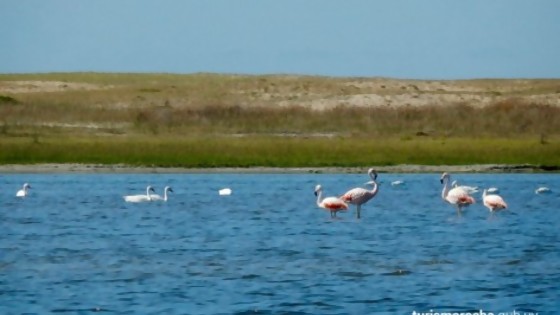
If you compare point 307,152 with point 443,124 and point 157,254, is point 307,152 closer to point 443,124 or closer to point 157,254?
point 443,124

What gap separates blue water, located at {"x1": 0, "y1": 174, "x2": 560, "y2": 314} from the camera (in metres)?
16.4

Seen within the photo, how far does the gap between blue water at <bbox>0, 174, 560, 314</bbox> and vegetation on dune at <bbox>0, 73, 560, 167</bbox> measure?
5.93 meters

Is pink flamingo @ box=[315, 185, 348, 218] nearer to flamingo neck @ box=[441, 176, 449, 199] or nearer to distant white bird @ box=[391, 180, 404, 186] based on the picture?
flamingo neck @ box=[441, 176, 449, 199]

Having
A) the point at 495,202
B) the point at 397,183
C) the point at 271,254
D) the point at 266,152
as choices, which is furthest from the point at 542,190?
the point at 271,254

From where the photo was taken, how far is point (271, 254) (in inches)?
831

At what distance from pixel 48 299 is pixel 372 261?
536 centimetres

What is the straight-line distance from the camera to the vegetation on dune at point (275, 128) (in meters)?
41.2

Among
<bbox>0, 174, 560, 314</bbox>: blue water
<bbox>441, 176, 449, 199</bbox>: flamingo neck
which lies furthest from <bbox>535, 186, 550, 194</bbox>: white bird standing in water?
<bbox>441, 176, 449, 199</bbox>: flamingo neck

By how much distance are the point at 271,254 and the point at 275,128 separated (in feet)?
94.7

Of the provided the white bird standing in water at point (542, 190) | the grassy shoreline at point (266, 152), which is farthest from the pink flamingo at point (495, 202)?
the grassy shoreline at point (266, 152)

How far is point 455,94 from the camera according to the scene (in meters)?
68.0

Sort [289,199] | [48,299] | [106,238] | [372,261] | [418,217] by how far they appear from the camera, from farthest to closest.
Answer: [289,199] < [418,217] < [106,238] < [372,261] < [48,299]

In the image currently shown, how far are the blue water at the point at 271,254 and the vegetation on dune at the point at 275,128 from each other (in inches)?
234

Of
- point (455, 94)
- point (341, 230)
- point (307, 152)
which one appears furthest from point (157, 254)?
point (455, 94)
